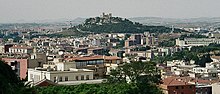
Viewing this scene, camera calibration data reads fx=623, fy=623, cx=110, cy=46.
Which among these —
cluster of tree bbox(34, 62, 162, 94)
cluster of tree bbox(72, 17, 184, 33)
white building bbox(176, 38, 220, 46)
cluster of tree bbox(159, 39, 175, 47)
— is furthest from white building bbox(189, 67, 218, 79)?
cluster of tree bbox(72, 17, 184, 33)

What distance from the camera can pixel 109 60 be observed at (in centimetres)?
3922

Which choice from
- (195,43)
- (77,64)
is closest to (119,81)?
(77,64)

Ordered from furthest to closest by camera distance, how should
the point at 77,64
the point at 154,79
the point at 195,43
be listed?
the point at 195,43 < the point at 77,64 < the point at 154,79

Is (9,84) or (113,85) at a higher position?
(9,84)

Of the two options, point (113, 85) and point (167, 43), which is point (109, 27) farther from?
point (113, 85)

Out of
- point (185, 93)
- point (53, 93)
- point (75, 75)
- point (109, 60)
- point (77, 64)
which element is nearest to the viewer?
point (53, 93)

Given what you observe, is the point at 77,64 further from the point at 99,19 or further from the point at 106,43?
the point at 99,19

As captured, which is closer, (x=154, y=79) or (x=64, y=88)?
(x=64, y=88)

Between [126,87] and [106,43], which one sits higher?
[126,87]

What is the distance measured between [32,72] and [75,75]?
2.50 m

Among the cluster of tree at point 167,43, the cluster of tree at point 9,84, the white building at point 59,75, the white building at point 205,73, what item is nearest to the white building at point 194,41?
the cluster of tree at point 167,43

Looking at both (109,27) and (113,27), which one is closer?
(113,27)

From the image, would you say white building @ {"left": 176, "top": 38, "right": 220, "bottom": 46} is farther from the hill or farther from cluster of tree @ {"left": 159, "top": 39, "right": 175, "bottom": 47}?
the hill

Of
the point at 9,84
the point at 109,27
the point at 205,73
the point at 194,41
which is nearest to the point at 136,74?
the point at 9,84
